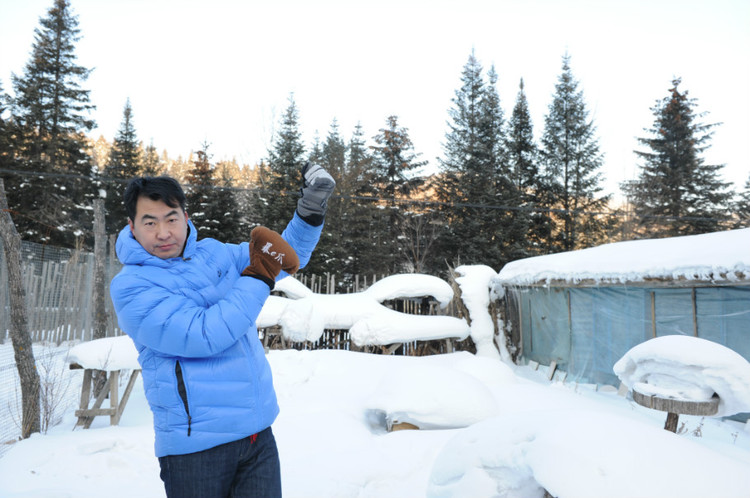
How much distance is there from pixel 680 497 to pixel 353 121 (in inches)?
1126

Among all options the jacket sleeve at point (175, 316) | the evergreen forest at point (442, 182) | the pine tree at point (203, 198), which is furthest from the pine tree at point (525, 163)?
the jacket sleeve at point (175, 316)

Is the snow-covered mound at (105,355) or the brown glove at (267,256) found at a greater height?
the brown glove at (267,256)

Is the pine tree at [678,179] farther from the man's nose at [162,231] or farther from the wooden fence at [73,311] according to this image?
the man's nose at [162,231]

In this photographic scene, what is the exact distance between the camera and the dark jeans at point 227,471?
1441 mm

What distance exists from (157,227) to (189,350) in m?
0.48

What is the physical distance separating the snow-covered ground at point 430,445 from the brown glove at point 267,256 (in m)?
1.38

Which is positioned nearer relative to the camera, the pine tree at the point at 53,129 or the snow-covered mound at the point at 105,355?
the snow-covered mound at the point at 105,355

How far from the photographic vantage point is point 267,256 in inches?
62.3

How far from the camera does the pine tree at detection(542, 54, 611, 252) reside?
971 inches

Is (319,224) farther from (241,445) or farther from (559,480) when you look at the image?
(559,480)

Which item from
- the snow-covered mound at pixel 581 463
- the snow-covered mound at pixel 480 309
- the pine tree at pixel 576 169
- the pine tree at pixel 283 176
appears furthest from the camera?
the pine tree at pixel 576 169

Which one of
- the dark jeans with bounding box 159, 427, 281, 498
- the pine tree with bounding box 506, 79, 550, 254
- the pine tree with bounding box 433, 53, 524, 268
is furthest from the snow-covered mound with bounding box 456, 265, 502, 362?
the pine tree with bounding box 506, 79, 550, 254

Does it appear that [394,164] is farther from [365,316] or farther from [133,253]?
[133,253]

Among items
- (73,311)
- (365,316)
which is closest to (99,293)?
(73,311)
